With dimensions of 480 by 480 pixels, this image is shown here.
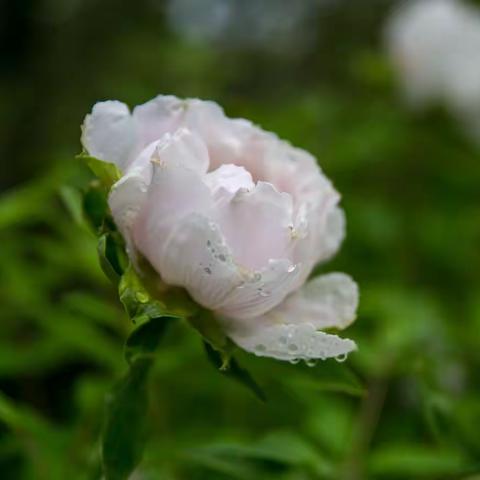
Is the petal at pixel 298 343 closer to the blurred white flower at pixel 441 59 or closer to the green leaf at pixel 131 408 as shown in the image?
the green leaf at pixel 131 408

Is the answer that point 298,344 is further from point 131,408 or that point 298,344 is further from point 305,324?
point 131,408

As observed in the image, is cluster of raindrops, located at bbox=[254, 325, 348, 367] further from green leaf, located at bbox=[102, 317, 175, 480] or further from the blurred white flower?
the blurred white flower

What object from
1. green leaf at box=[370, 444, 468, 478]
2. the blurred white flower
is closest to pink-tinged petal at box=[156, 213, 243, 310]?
green leaf at box=[370, 444, 468, 478]

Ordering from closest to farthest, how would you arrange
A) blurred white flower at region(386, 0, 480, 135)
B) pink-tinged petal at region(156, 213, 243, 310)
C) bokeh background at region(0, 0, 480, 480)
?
pink-tinged petal at region(156, 213, 243, 310)
bokeh background at region(0, 0, 480, 480)
blurred white flower at region(386, 0, 480, 135)

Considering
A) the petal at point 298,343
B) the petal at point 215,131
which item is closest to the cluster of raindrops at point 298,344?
the petal at point 298,343


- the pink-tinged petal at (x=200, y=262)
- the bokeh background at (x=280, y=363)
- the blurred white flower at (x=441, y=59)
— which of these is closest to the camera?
the pink-tinged petal at (x=200, y=262)

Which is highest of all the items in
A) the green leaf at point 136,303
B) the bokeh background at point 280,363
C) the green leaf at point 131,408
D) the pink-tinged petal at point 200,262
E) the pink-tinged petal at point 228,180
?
the pink-tinged petal at point 228,180

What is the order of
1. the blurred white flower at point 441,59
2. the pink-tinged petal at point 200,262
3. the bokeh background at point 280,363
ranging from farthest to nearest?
1. the blurred white flower at point 441,59
2. the bokeh background at point 280,363
3. the pink-tinged petal at point 200,262

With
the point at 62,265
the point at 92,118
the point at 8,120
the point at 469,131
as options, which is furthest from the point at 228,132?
the point at 8,120
